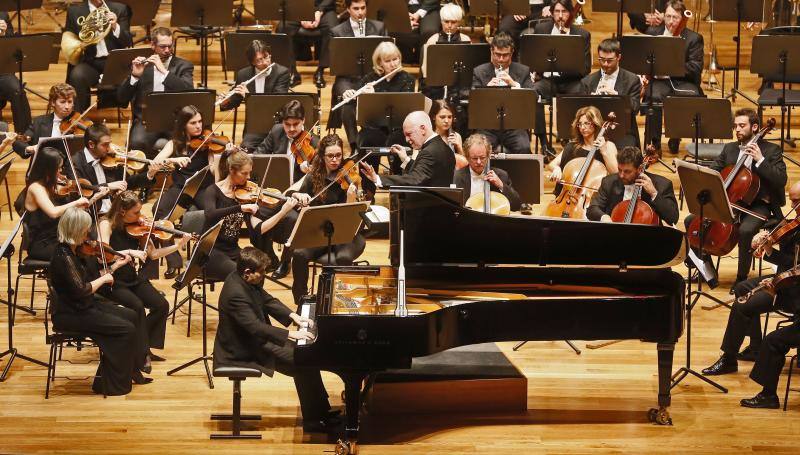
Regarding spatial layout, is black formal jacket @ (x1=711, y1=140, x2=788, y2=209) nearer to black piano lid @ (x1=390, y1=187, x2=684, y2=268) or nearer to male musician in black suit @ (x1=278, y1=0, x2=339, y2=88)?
black piano lid @ (x1=390, y1=187, x2=684, y2=268)

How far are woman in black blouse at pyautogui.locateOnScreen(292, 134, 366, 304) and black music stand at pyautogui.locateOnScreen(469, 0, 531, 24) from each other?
3.39 m

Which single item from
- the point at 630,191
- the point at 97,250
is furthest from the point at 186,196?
the point at 630,191

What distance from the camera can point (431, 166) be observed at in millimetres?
7395

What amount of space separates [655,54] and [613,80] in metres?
0.39

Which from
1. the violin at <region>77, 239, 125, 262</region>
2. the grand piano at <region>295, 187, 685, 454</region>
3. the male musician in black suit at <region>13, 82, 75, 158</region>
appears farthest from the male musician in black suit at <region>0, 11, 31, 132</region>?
the grand piano at <region>295, 187, 685, 454</region>

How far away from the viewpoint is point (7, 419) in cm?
620

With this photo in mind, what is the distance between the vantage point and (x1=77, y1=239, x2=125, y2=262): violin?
636 centimetres

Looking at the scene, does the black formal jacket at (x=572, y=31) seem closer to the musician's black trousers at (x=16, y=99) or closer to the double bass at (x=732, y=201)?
the double bass at (x=732, y=201)

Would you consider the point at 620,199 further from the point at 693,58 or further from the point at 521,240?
the point at 693,58

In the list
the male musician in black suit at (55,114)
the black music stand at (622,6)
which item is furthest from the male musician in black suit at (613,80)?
the male musician in black suit at (55,114)

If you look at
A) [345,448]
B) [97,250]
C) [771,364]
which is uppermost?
Answer: [97,250]

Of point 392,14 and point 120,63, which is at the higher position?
point 392,14

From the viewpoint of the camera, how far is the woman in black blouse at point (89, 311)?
20.4 feet

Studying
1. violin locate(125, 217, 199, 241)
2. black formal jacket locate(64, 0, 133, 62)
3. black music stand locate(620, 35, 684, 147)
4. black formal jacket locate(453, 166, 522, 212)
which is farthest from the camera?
black formal jacket locate(64, 0, 133, 62)
